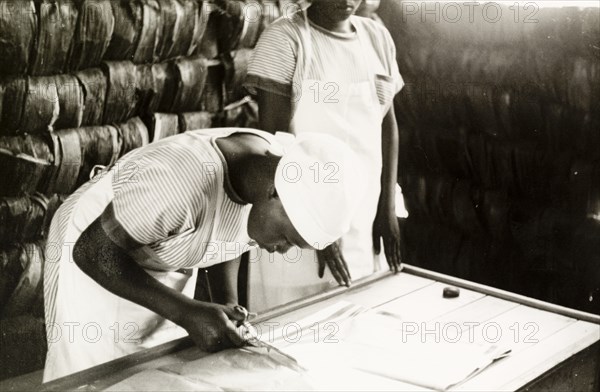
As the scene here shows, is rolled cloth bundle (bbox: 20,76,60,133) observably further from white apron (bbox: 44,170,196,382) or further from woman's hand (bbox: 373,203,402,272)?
woman's hand (bbox: 373,203,402,272)

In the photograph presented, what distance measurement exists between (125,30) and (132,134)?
238mm

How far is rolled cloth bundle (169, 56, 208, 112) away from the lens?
5.85 feet

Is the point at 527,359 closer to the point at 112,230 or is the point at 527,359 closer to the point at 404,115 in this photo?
the point at 404,115

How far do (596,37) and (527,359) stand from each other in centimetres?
98

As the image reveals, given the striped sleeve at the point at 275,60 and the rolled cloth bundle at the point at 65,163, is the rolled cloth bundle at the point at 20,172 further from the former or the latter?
the striped sleeve at the point at 275,60

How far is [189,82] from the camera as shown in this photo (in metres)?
1.81

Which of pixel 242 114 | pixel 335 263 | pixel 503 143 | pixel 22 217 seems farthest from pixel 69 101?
pixel 503 143

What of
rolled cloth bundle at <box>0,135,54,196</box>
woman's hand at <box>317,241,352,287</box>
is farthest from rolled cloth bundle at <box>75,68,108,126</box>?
woman's hand at <box>317,241,352,287</box>

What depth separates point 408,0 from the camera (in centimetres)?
229

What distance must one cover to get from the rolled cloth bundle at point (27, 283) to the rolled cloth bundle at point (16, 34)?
39 centimetres

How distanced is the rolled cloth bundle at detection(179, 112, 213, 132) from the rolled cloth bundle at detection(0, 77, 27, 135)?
16.2 inches

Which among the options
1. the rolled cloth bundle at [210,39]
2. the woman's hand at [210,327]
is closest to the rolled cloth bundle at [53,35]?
the rolled cloth bundle at [210,39]

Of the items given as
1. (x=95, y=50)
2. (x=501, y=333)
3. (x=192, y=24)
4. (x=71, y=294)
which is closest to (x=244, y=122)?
(x=192, y=24)

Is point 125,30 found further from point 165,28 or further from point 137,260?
point 137,260
